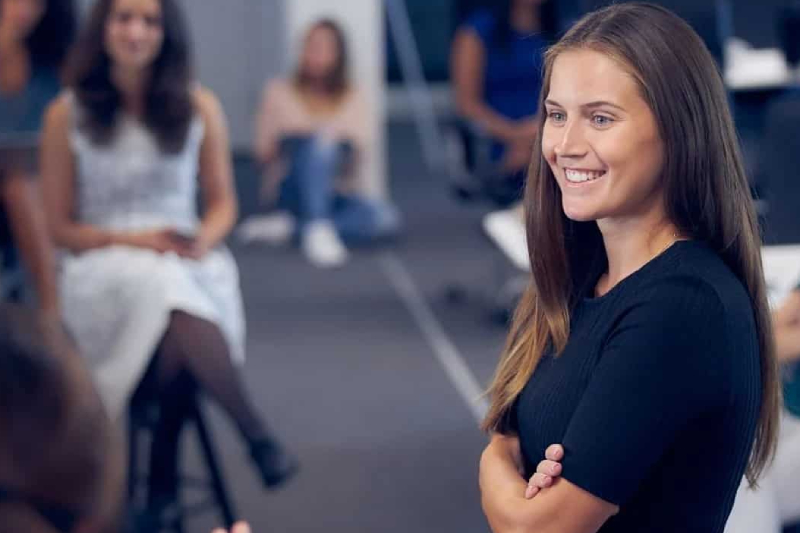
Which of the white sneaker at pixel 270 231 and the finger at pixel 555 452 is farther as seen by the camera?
the white sneaker at pixel 270 231

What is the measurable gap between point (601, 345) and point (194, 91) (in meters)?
2.18

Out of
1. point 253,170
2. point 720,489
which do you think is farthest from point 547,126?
point 253,170

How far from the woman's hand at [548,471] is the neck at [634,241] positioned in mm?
216

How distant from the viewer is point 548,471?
4.68ft

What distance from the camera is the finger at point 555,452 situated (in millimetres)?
1415

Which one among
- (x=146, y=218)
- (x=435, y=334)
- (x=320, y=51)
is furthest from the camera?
(x=320, y=51)

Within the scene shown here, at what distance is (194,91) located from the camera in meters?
3.43

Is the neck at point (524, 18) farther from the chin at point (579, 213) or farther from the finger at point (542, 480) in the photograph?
the finger at point (542, 480)

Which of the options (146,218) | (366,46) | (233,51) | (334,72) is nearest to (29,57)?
(146,218)

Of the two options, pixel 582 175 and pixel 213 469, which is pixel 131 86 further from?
pixel 582 175

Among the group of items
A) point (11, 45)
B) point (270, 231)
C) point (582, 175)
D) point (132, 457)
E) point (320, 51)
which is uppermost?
point (582, 175)

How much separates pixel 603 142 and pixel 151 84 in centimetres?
207

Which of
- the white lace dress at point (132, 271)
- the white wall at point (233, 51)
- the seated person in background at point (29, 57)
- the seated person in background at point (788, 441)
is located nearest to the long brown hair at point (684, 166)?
the seated person in background at point (788, 441)

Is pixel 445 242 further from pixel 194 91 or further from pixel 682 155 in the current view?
pixel 682 155
